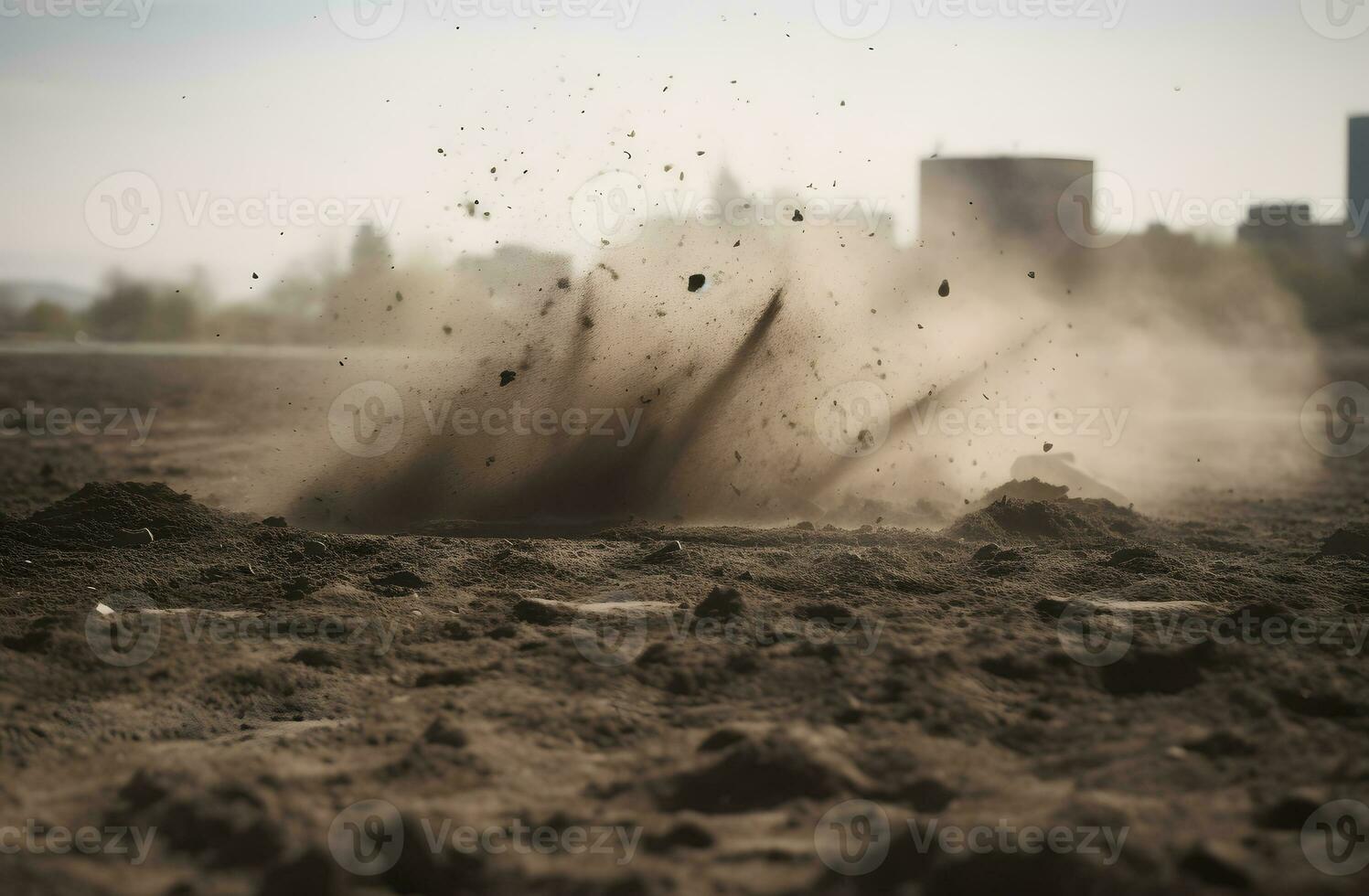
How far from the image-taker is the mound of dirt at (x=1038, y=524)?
977 cm

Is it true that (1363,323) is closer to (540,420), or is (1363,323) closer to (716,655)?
(540,420)

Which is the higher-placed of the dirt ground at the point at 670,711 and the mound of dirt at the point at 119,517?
the mound of dirt at the point at 119,517

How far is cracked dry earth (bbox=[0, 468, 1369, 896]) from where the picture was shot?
3.79m

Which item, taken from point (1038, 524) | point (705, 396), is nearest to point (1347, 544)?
point (1038, 524)

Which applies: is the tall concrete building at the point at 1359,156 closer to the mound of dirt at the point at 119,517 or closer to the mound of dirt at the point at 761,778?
the mound of dirt at the point at 119,517

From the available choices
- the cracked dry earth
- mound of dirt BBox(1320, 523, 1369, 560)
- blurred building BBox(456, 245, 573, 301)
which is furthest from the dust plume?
mound of dirt BBox(1320, 523, 1369, 560)

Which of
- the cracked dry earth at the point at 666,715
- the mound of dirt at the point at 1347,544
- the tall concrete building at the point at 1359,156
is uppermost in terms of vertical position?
the tall concrete building at the point at 1359,156

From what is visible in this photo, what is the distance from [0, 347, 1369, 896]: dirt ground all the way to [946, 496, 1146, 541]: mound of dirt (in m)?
0.33

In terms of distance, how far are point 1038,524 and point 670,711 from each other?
551 centimetres

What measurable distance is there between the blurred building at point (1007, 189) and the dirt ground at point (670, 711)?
13861mm

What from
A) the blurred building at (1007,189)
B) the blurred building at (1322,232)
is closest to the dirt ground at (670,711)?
the blurred building at (1007,189)

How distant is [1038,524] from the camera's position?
32.5 feet

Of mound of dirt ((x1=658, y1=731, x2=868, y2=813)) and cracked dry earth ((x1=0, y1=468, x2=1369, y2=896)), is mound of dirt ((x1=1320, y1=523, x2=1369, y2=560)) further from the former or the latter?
mound of dirt ((x1=658, y1=731, x2=868, y2=813))

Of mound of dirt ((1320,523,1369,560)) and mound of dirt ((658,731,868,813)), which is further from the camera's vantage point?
mound of dirt ((1320,523,1369,560))
